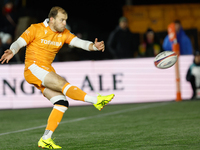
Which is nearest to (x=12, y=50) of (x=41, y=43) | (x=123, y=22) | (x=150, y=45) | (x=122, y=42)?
(x=41, y=43)

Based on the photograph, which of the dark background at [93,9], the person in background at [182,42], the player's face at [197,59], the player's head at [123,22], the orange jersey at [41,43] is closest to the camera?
the orange jersey at [41,43]

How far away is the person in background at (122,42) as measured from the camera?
42.3 ft

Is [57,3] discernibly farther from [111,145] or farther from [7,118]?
[111,145]

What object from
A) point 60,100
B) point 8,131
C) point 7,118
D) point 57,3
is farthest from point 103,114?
point 57,3

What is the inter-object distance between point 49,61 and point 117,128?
1.88 metres

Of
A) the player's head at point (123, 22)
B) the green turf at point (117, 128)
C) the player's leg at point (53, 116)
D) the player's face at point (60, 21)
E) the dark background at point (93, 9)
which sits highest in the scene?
the dark background at point (93, 9)

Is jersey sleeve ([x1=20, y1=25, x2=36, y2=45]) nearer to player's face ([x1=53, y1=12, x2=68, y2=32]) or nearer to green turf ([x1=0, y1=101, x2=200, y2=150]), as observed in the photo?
player's face ([x1=53, y1=12, x2=68, y2=32])

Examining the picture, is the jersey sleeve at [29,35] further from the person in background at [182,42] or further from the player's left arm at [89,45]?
the person in background at [182,42]

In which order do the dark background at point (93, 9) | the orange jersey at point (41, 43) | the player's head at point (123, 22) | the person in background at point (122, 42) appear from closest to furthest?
the orange jersey at point (41, 43) → the player's head at point (123, 22) → the person in background at point (122, 42) → the dark background at point (93, 9)

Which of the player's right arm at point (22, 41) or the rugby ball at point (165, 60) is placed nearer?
the player's right arm at point (22, 41)

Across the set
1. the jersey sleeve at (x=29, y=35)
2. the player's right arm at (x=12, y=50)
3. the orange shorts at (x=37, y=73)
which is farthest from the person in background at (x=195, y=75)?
the player's right arm at (x=12, y=50)

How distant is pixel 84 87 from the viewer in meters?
12.0

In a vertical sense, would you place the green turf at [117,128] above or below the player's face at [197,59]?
below

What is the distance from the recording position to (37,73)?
6.02 m
